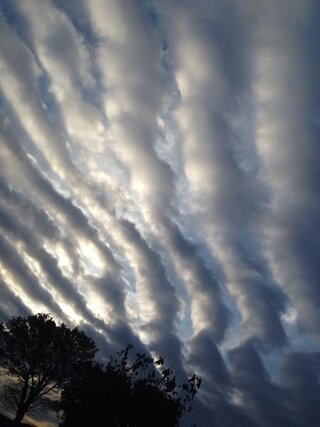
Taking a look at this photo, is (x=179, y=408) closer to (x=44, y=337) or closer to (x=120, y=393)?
(x=120, y=393)

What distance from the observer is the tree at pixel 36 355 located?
42.8 m

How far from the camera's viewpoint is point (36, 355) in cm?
4281

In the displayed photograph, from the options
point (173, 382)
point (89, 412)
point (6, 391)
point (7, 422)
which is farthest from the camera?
point (173, 382)

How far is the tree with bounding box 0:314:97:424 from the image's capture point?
140 ft

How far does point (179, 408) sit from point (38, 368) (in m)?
24.0

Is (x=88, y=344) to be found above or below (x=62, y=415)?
above

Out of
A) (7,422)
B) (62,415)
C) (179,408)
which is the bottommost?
(7,422)

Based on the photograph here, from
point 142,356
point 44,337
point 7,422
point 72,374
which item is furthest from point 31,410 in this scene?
point 142,356

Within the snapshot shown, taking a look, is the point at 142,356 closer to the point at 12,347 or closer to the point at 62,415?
the point at 62,415

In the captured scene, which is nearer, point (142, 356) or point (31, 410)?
point (31, 410)

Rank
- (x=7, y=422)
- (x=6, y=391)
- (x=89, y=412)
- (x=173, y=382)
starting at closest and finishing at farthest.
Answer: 1. (x=7, y=422)
2. (x=6, y=391)
3. (x=89, y=412)
4. (x=173, y=382)

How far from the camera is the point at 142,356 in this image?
5788 centimetres

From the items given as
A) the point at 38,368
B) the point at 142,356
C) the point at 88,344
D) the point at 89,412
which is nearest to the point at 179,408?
the point at 142,356

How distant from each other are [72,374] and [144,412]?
1375 cm
